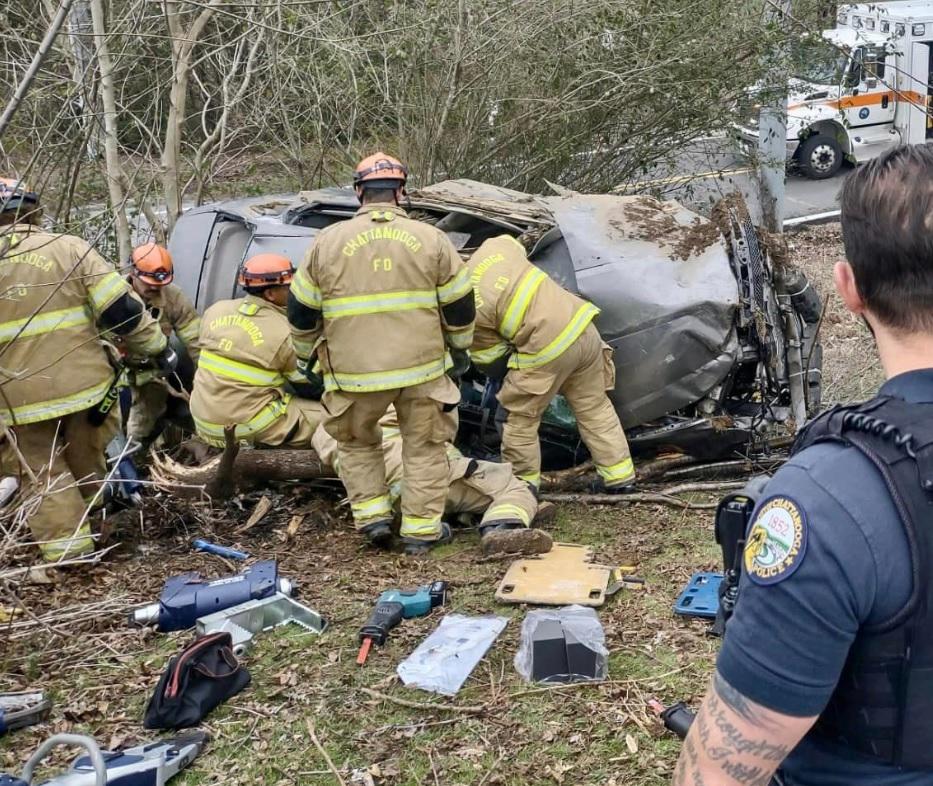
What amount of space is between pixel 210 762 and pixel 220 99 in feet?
23.1

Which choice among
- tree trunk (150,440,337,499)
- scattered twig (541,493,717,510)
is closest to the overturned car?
scattered twig (541,493,717,510)

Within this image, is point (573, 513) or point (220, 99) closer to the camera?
point (573, 513)

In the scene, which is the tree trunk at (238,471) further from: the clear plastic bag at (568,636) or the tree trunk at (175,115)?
the tree trunk at (175,115)

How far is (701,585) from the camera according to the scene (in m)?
4.08

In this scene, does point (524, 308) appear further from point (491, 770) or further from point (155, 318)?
point (491, 770)

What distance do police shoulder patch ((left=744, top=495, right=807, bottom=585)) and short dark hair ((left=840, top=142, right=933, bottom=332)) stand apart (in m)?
0.27

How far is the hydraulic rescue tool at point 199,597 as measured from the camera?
404 centimetres

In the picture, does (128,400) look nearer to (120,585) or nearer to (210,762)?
(120,585)

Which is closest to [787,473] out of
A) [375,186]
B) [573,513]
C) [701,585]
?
[701,585]

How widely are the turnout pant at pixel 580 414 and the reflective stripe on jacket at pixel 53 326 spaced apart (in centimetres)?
201

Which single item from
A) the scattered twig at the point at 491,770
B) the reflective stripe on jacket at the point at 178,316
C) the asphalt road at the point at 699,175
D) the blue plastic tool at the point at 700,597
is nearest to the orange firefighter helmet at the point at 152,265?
the reflective stripe on jacket at the point at 178,316

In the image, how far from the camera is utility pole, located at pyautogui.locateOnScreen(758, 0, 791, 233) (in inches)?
361

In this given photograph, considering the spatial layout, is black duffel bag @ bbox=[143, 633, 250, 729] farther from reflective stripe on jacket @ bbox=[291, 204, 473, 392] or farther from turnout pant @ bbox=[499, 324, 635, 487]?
turnout pant @ bbox=[499, 324, 635, 487]

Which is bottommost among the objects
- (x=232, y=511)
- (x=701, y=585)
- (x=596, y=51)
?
(x=232, y=511)
